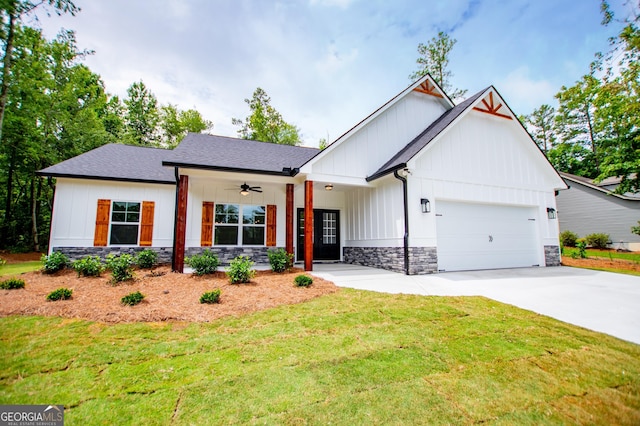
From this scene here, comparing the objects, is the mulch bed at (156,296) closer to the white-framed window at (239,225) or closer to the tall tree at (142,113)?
the white-framed window at (239,225)

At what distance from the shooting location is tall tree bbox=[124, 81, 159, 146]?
24797 mm

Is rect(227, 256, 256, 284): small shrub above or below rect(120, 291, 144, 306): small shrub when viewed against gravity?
above

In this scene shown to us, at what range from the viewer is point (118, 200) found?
930cm

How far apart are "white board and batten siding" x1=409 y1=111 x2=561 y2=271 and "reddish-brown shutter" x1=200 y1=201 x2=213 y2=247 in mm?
6707

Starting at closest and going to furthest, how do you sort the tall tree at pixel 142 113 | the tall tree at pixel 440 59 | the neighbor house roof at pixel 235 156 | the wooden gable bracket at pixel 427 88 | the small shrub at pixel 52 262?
1. the small shrub at pixel 52 262
2. the neighbor house roof at pixel 235 156
3. the wooden gable bracket at pixel 427 88
4. the tall tree at pixel 440 59
5. the tall tree at pixel 142 113

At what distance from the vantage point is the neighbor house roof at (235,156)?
7.64m

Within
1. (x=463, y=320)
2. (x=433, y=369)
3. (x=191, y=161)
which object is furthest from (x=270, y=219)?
(x=433, y=369)

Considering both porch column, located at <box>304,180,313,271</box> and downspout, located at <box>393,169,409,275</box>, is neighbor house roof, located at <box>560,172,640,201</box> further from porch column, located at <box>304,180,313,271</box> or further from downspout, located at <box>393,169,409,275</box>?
porch column, located at <box>304,180,313,271</box>

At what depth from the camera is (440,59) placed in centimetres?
1888

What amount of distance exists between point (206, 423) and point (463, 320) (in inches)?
135

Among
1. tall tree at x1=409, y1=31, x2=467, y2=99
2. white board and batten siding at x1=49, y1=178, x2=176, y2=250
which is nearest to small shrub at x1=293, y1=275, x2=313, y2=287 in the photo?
white board and batten siding at x1=49, y1=178, x2=176, y2=250

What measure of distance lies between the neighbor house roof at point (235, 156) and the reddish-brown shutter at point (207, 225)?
1.89 meters

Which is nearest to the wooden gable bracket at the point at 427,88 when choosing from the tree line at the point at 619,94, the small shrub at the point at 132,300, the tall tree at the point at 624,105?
the tree line at the point at 619,94

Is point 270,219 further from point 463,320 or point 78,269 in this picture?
point 463,320
